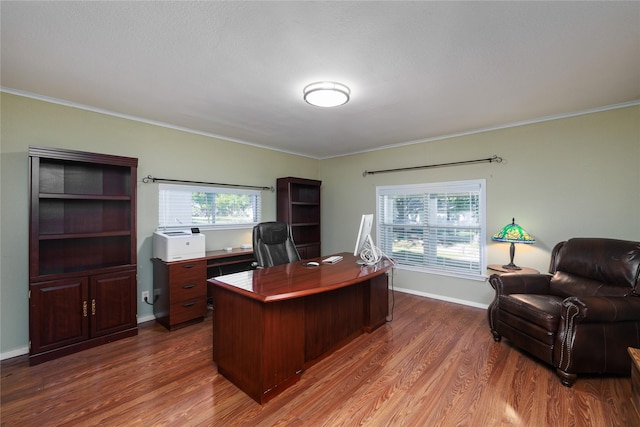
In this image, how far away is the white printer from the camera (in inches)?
119

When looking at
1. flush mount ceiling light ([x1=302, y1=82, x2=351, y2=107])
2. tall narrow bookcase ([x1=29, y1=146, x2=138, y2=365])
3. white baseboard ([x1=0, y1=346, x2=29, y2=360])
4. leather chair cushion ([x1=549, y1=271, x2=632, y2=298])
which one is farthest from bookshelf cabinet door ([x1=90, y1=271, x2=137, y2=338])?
leather chair cushion ([x1=549, y1=271, x2=632, y2=298])

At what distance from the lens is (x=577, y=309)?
204 centimetres

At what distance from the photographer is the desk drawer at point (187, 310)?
118 inches

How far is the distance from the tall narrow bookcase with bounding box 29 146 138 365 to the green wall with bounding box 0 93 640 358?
0.20m

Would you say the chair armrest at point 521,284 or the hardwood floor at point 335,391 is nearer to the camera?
Answer: the hardwood floor at point 335,391

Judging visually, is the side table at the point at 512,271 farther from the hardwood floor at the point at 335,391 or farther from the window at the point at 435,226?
the hardwood floor at the point at 335,391

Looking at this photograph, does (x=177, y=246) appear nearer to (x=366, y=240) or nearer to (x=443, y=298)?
(x=366, y=240)

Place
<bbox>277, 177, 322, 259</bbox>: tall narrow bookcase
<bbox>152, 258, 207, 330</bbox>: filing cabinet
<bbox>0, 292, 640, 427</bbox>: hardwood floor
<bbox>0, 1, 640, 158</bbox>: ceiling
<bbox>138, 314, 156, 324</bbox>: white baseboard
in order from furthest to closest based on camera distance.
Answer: <bbox>277, 177, 322, 259</bbox>: tall narrow bookcase → <bbox>138, 314, 156, 324</bbox>: white baseboard → <bbox>152, 258, 207, 330</bbox>: filing cabinet → <bbox>0, 292, 640, 427</bbox>: hardwood floor → <bbox>0, 1, 640, 158</bbox>: ceiling

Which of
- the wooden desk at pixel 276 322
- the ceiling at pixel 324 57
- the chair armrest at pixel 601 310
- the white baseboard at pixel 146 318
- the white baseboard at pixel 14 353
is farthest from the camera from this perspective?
the white baseboard at pixel 146 318

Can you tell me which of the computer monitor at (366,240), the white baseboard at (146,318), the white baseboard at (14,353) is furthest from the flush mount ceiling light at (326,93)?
the white baseboard at (14,353)

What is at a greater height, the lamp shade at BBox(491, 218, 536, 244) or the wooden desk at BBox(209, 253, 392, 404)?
the lamp shade at BBox(491, 218, 536, 244)

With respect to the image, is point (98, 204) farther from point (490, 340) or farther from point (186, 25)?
point (490, 340)

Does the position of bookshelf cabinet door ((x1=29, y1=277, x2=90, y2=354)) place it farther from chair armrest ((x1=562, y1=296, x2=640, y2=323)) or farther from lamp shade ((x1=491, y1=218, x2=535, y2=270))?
lamp shade ((x1=491, y1=218, x2=535, y2=270))

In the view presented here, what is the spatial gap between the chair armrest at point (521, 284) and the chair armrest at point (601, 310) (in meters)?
0.62
